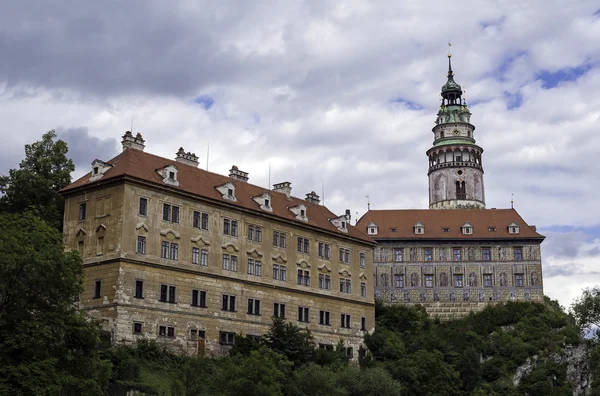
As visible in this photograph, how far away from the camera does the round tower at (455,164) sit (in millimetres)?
101188

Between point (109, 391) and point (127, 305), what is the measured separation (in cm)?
755

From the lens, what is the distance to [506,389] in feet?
214

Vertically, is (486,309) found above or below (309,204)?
below

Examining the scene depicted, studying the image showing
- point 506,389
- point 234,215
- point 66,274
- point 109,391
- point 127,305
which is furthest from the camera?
point 506,389

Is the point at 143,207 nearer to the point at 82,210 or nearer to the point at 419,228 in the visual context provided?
the point at 82,210

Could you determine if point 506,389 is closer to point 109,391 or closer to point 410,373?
point 410,373

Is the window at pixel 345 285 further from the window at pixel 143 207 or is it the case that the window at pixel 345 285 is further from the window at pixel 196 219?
the window at pixel 143 207

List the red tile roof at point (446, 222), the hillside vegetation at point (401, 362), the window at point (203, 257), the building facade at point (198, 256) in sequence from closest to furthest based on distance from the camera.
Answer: the hillside vegetation at point (401, 362) < the building facade at point (198, 256) < the window at point (203, 257) < the red tile roof at point (446, 222)

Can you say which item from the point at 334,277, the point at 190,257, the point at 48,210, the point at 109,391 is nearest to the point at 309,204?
the point at 334,277

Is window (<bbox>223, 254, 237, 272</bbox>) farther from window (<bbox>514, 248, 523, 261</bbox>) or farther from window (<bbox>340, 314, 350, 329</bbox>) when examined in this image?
window (<bbox>514, 248, 523, 261</bbox>)

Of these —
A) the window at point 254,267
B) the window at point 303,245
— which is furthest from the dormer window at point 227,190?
the window at point 303,245

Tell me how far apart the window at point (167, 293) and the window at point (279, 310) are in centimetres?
934

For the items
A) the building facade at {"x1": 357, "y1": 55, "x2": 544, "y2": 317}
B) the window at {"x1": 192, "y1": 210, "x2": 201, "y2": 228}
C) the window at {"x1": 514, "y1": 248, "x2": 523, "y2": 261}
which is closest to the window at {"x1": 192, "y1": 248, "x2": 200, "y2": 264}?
the window at {"x1": 192, "y1": 210, "x2": 201, "y2": 228}

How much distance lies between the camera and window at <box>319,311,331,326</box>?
65438 millimetres
